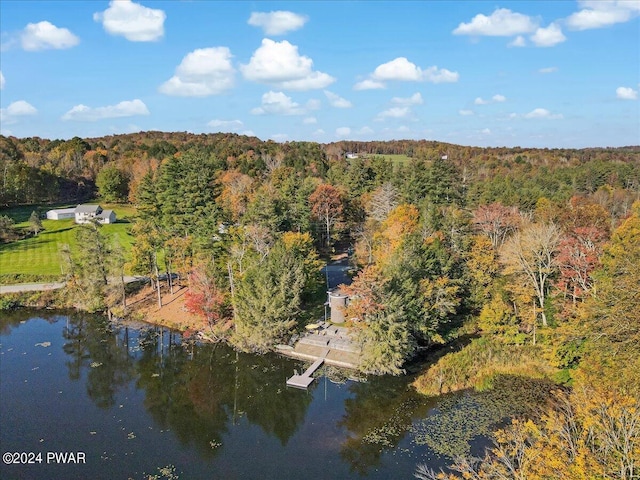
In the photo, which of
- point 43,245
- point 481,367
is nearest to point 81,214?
point 43,245

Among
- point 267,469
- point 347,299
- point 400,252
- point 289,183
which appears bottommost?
point 267,469

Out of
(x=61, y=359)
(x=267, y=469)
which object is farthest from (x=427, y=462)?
(x=61, y=359)

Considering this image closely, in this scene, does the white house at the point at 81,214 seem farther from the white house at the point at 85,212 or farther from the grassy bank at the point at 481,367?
the grassy bank at the point at 481,367

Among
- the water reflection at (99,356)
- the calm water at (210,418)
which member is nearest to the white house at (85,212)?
the water reflection at (99,356)

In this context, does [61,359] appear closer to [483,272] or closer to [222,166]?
[483,272]

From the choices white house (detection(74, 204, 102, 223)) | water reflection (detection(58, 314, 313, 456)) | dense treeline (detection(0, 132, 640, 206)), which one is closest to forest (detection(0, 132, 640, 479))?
water reflection (detection(58, 314, 313, 456))

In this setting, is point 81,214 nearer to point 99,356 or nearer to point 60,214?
point 60,214

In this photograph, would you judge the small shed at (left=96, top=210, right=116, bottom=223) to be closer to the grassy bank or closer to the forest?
the forest
